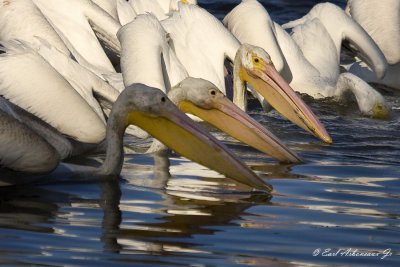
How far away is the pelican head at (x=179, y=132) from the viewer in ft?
21.0

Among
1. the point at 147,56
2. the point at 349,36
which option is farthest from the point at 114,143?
the point at 349,36

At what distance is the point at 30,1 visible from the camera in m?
8.90

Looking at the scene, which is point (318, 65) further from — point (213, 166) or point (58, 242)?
point (58, 242)

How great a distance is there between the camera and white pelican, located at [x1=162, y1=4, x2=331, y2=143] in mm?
9031

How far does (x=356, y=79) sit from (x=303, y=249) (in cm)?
513

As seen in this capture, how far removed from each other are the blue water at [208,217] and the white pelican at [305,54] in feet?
6.49

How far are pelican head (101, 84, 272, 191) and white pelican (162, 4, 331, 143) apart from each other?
2.50 m

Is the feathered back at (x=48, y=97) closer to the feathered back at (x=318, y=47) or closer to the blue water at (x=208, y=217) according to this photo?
the blue water at (x=208, y=217)

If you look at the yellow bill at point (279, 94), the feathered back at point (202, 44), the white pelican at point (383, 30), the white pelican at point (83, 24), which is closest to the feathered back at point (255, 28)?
the feathered back at point (202, 44)

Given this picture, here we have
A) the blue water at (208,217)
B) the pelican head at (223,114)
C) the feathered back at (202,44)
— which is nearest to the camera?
the blue water at (208,217)

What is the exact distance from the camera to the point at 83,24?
948cm

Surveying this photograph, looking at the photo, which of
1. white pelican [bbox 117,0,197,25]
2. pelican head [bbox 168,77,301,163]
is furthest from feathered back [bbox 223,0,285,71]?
pelican head [bbox 168,77,301,163]

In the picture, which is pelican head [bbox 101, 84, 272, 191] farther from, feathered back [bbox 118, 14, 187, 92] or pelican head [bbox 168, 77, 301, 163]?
feathered back [bbox 118, 14, 187, 92]

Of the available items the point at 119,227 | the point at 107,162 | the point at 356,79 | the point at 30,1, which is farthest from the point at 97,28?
the point at 119,227
